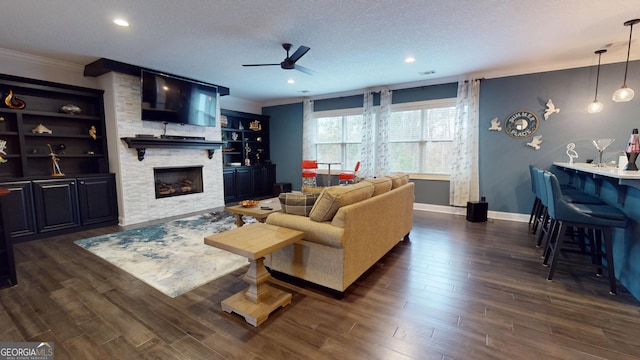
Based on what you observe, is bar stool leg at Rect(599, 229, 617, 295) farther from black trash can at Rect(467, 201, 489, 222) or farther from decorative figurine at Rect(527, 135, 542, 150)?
decorative figurine at Rect(527, 135, 542, 150)

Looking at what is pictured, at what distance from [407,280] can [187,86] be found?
5.09 metres

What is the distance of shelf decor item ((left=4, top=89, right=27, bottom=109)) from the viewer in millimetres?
3854

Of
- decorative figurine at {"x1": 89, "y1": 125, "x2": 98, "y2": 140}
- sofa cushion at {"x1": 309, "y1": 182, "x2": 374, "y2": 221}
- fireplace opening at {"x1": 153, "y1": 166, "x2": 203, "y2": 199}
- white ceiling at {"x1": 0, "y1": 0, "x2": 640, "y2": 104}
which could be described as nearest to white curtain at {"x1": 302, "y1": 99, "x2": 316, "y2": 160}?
white ceiling at {"x1": 0, "y1": 0, "x2": 640, "y2": 104}

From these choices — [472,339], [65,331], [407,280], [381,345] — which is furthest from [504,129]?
[65,331]

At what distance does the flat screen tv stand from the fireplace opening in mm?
1020

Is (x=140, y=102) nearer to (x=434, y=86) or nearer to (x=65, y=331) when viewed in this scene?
(x=65, y=331)

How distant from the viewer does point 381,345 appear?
1.84 metres

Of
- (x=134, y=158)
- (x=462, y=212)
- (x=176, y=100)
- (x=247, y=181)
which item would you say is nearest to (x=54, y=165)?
(x=134, y=158)

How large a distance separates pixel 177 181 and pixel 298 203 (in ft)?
13.4

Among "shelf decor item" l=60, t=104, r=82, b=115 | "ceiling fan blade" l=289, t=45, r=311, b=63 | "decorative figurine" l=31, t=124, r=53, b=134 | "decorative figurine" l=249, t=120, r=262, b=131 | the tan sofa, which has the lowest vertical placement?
the tan sofa

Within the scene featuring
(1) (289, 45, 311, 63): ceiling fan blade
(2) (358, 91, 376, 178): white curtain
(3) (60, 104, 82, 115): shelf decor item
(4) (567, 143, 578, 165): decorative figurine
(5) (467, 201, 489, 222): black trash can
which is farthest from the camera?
(2) (358, 91, 376, 178): white curtain

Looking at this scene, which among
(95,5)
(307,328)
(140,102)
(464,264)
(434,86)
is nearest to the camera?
(307,328)

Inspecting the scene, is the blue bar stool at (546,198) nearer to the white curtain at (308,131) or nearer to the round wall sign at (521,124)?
the round wall sign at (521,124)

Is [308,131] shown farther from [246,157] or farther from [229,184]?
[229,184]
